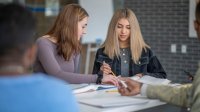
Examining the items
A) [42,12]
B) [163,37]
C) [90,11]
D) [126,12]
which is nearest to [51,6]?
[42,12]

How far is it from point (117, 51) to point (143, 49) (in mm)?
214

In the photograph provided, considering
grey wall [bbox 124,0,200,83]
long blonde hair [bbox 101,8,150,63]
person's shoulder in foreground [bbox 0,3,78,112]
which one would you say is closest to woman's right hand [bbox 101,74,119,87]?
long blonde hair [bbox 101,8,150,63]

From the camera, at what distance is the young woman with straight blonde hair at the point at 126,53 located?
9.65 ft

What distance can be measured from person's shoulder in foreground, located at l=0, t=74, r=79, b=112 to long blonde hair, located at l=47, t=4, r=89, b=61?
161 cm

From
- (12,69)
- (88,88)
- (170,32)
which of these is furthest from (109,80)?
(170,32)

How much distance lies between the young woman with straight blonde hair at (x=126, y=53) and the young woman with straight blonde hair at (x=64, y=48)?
0.32 m

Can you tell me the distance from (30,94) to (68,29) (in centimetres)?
168

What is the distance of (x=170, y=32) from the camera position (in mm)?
6137

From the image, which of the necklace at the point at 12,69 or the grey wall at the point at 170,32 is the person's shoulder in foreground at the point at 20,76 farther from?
the grey wall at the point at 170,32

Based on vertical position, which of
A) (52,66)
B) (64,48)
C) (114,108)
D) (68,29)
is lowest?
(114,108)

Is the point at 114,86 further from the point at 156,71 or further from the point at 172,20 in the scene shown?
the point at 172,20

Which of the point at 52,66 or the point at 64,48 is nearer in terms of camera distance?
the point at 52,66

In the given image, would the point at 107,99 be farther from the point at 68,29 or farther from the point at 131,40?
the point at 131,40

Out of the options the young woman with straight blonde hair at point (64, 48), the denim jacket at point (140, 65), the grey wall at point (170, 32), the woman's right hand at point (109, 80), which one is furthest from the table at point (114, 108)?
the grey wall at point (170, 32)
